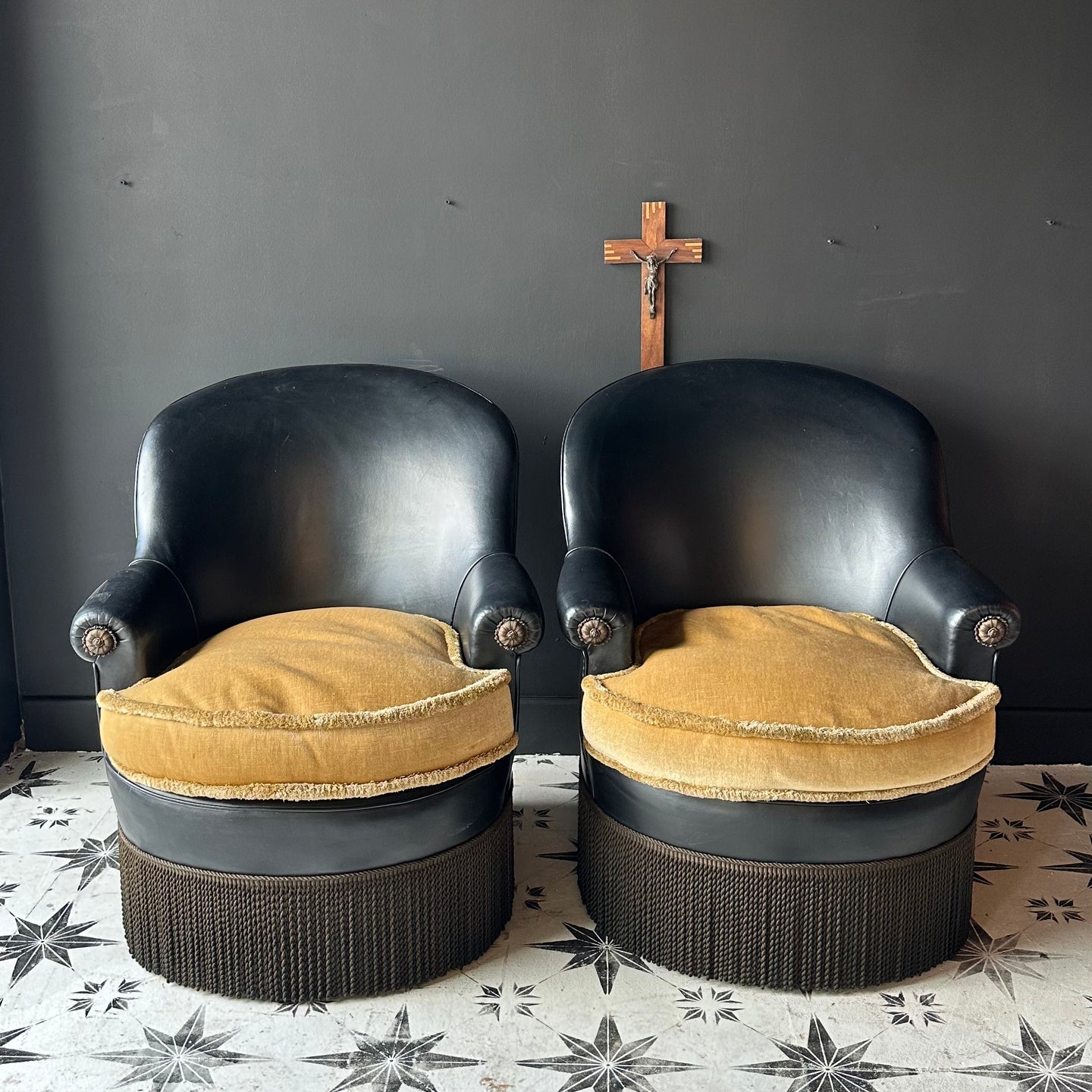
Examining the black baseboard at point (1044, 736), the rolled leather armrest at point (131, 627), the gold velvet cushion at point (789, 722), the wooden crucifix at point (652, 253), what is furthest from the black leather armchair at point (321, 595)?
the black baseboard at point (1044, 736)

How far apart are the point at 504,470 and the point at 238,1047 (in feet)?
3.70

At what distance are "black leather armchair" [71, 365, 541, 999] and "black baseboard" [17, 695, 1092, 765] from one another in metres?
0.64

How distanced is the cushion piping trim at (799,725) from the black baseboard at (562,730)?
897 mm

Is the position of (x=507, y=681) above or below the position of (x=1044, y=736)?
above

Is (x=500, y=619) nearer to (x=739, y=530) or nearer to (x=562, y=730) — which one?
(x=739, y=530)

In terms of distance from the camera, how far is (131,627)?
5.93 feet

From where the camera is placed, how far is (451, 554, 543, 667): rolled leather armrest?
182cm

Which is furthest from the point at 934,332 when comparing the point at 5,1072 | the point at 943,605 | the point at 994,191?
the point at 5,1072

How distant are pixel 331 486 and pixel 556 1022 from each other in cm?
113

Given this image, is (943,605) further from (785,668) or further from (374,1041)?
(374,1041)

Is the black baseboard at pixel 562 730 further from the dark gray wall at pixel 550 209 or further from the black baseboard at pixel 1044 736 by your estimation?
the dark gray wall at pixel 550 209

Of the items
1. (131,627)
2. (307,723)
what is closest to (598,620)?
(307,723)

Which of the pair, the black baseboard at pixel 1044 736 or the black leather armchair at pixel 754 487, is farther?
the black baseboard at pixel 1044 736

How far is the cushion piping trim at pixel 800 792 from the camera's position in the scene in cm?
167
